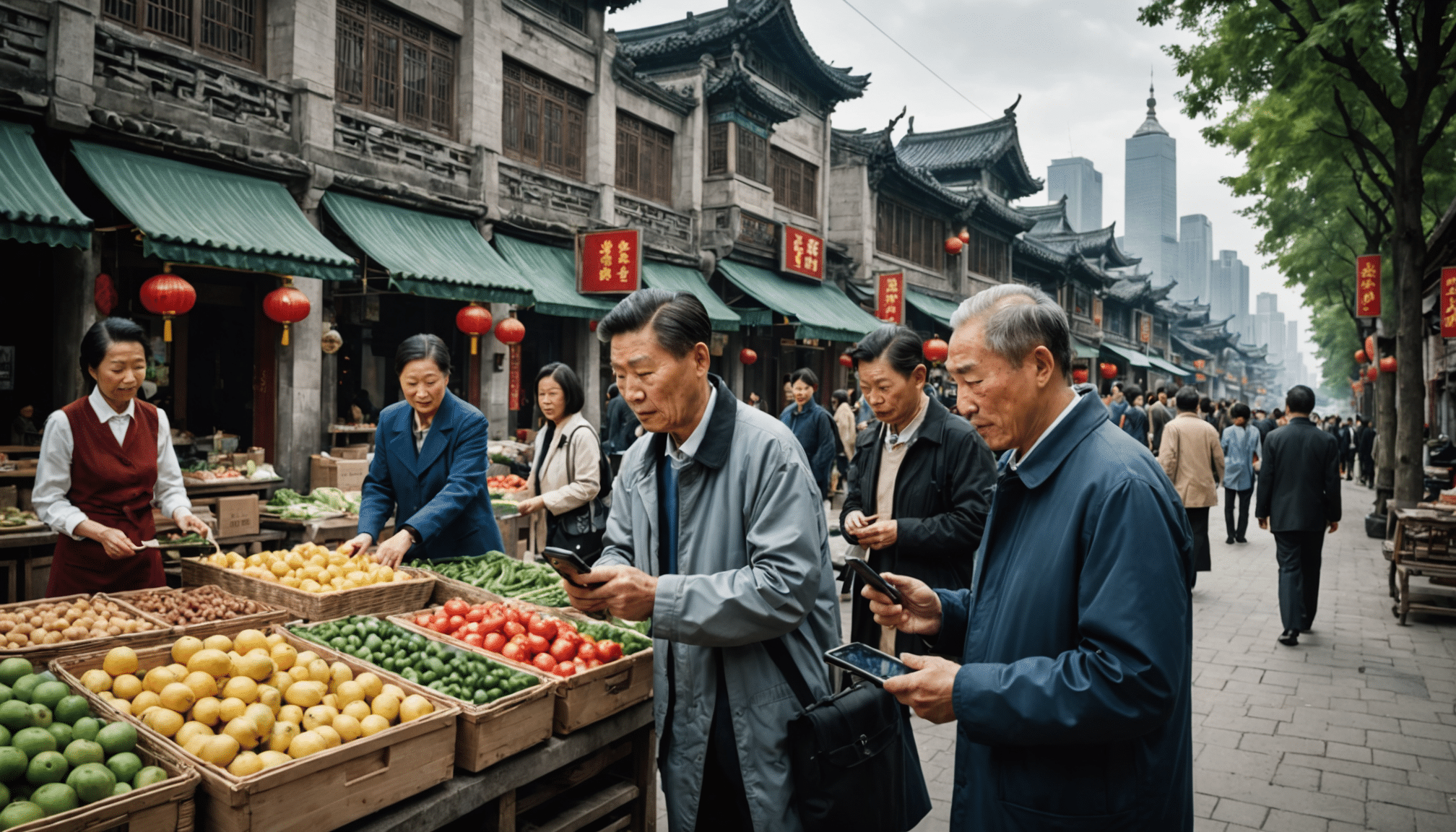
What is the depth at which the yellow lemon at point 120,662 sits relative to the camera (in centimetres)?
293

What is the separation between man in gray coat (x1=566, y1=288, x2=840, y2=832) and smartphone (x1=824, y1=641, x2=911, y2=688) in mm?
164

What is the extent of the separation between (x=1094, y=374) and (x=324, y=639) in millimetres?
43667

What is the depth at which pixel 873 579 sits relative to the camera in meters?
2.24

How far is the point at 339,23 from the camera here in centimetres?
1115

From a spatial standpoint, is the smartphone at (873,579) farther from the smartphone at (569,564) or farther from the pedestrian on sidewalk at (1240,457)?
the pedestrian on sidewalk at (1240,457)

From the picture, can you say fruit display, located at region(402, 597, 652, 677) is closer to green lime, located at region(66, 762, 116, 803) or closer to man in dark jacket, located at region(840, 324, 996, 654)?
man in dark jacket, located at region(840, 324, 996, 654)

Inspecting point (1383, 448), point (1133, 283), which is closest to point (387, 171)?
point (1383, 448)

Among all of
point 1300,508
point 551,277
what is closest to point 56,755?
point 1300,508

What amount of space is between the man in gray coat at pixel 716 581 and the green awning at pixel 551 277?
34.0 feet

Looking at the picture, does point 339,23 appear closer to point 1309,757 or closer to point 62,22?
point 62,22

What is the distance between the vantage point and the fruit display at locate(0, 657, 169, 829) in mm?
2113

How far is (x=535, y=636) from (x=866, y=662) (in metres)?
1.93

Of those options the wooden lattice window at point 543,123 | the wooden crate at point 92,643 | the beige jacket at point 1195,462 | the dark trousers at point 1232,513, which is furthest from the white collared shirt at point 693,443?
the dark trousers at point 1232,513

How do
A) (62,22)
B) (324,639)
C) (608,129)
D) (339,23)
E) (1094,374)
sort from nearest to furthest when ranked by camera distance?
(324,639) < (62,22) < (339,23) < (608,129) < (1094,374)
